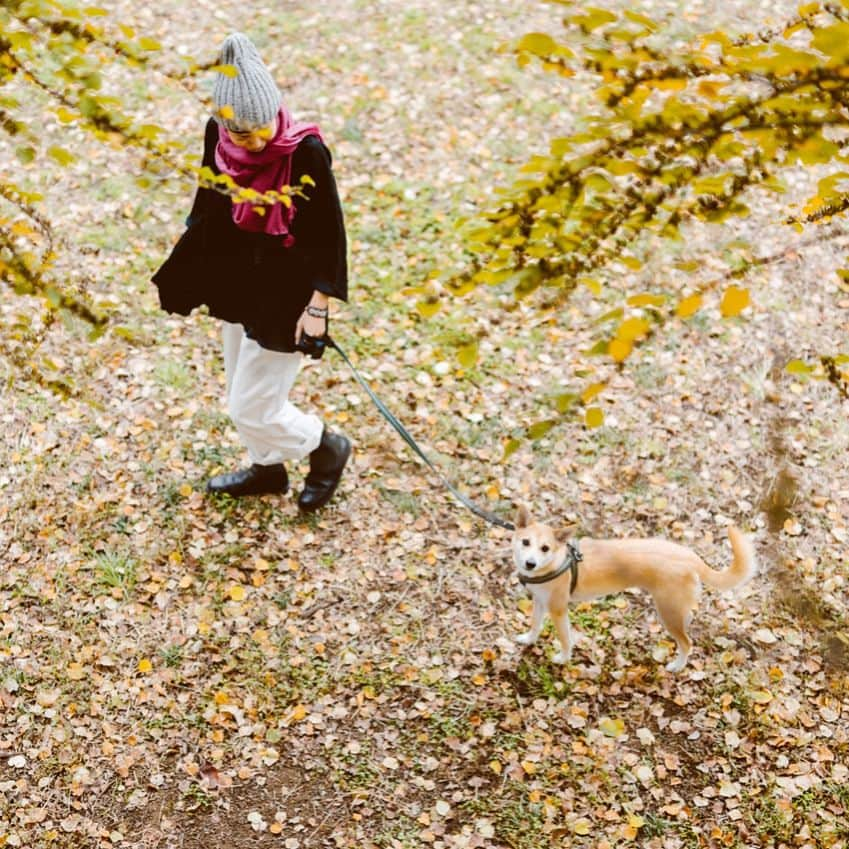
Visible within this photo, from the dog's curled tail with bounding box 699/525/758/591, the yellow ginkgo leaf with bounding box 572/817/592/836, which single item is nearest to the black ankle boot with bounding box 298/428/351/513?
the dog's curled tail with bounding box 699/525/758/591

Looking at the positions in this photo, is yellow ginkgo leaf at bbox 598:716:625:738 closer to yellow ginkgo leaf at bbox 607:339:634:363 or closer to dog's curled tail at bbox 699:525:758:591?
dog's curled tail at bbox 699:525:758:591

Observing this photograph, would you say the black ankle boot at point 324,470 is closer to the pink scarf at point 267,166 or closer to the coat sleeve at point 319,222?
the coat sleeve at point 319,222

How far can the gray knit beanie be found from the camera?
355cm

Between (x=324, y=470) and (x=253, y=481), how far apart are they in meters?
0.47

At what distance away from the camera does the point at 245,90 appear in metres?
3.56

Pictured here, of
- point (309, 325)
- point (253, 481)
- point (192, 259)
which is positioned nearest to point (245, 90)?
point (192, 259)

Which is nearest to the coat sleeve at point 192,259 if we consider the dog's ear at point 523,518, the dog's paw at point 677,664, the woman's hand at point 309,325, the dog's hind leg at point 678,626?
the woman's hand at point 309,325

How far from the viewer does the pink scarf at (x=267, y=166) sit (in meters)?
3.83

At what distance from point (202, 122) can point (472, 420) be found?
4.46 meters

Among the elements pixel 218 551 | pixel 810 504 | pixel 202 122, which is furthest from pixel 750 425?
pixel 202 122

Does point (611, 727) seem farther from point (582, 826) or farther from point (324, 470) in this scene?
point (324, 470)

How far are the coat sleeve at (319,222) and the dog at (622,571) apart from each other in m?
1.49

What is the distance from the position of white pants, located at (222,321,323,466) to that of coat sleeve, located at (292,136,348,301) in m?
0.47

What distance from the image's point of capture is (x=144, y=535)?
5.25 meters
